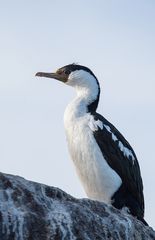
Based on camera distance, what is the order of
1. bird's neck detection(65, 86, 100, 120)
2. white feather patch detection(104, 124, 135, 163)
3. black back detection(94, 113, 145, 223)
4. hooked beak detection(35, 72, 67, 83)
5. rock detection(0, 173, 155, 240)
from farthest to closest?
hooked beak detection(35, 72, 67, 83), bird's neck detection(65, 86, 100, 120), white feather patch detection(104, 124, 135, 163), black back detection(94, 113, 145, 223), rock detection(0, 173, 155, 240)

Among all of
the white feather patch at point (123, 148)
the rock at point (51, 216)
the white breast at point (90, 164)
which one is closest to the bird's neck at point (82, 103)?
the white breast at point (90, 164)

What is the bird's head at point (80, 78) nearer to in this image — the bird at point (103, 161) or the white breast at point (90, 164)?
the bird at point (103, 161)

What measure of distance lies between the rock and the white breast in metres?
3.14

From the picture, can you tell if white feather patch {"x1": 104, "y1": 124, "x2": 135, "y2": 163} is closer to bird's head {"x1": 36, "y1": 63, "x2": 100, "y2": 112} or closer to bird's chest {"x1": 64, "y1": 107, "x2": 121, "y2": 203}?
bird's chest {"x1": 64, "y1": 107, "x2": 121, "y2": 203}

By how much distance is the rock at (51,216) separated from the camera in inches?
352

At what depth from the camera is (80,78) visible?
14688 millimetres

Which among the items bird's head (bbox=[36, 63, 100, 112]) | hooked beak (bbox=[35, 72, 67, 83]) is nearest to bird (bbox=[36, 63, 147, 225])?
bird's head (bbox=[36, 63, 100, 112])

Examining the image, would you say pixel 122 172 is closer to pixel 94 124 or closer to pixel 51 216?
pixel 94 124

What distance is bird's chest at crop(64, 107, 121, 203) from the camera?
13258 millimetres

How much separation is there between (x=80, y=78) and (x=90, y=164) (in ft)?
6.55

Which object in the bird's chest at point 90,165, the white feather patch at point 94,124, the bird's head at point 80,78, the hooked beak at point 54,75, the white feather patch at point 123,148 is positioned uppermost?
the bird's head at point 80,78

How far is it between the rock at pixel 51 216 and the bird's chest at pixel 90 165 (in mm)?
3138

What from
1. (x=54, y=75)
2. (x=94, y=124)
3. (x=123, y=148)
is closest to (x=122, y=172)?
(x=123, y=148)

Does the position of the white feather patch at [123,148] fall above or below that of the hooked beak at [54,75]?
below
